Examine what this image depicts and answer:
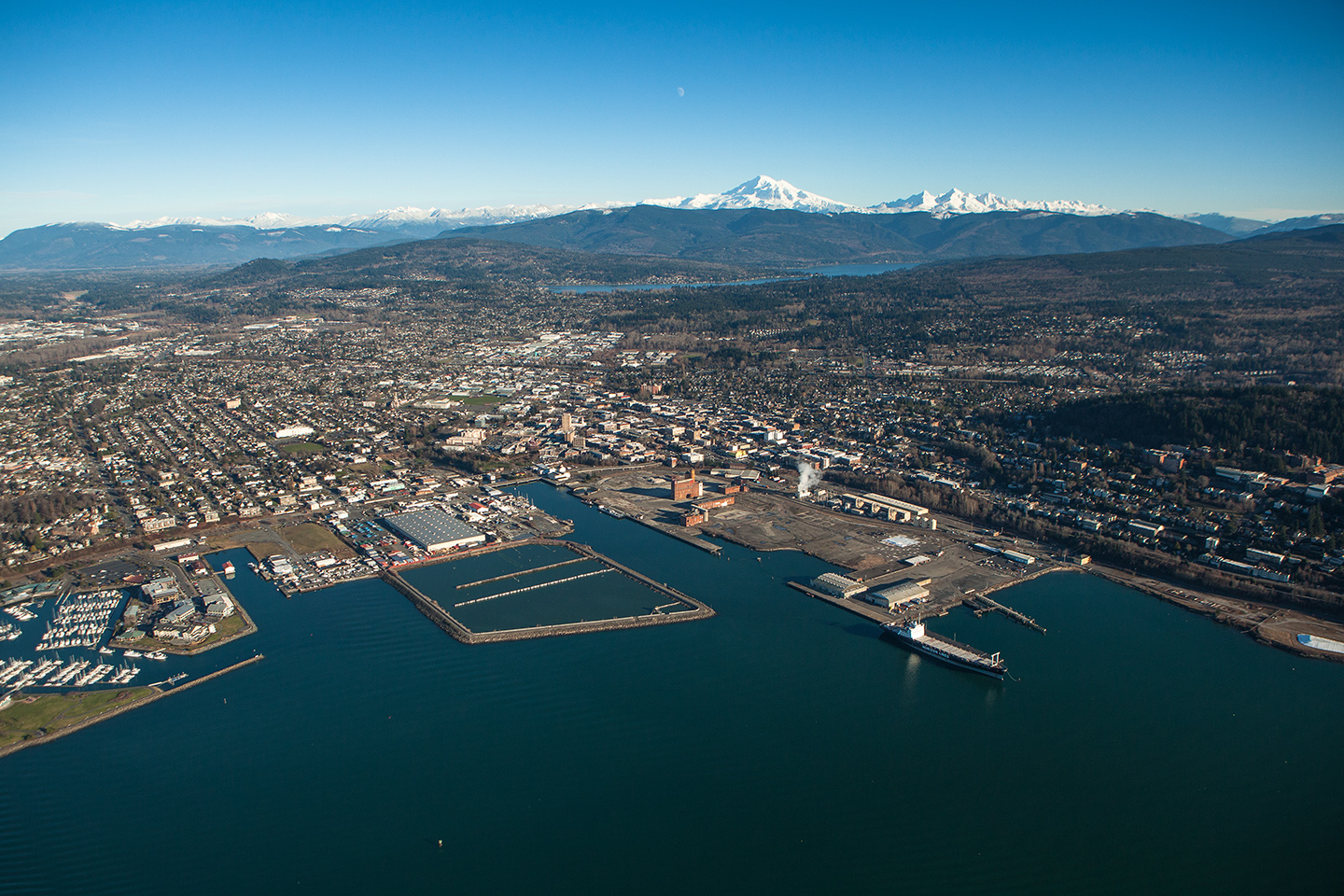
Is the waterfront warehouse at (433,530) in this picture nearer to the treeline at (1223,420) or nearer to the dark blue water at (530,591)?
the dark blue water at (530,591)

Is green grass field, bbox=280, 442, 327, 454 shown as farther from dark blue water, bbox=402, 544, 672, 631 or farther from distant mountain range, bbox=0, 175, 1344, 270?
distant mountain range, bbox=0, 175, 1344, 270

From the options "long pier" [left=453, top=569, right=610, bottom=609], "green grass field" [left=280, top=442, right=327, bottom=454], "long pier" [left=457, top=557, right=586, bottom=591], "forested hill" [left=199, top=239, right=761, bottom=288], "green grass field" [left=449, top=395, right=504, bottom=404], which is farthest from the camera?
"forested hill" [left=199, top=239, right=761, bottom=288]

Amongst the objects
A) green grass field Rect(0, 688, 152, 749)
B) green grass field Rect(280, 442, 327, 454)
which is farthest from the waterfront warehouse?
green grass field Rect(280, 442, 327, 454)

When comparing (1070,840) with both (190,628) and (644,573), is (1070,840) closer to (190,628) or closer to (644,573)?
(644,573)

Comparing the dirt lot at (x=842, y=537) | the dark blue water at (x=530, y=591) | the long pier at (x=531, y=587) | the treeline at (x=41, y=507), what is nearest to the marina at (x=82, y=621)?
the dark blue water at (x=530, y=591)

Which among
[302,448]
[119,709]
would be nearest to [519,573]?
[119,709]

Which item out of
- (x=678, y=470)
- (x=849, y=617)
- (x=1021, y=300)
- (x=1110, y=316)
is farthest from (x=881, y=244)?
(x=849, y=617)
